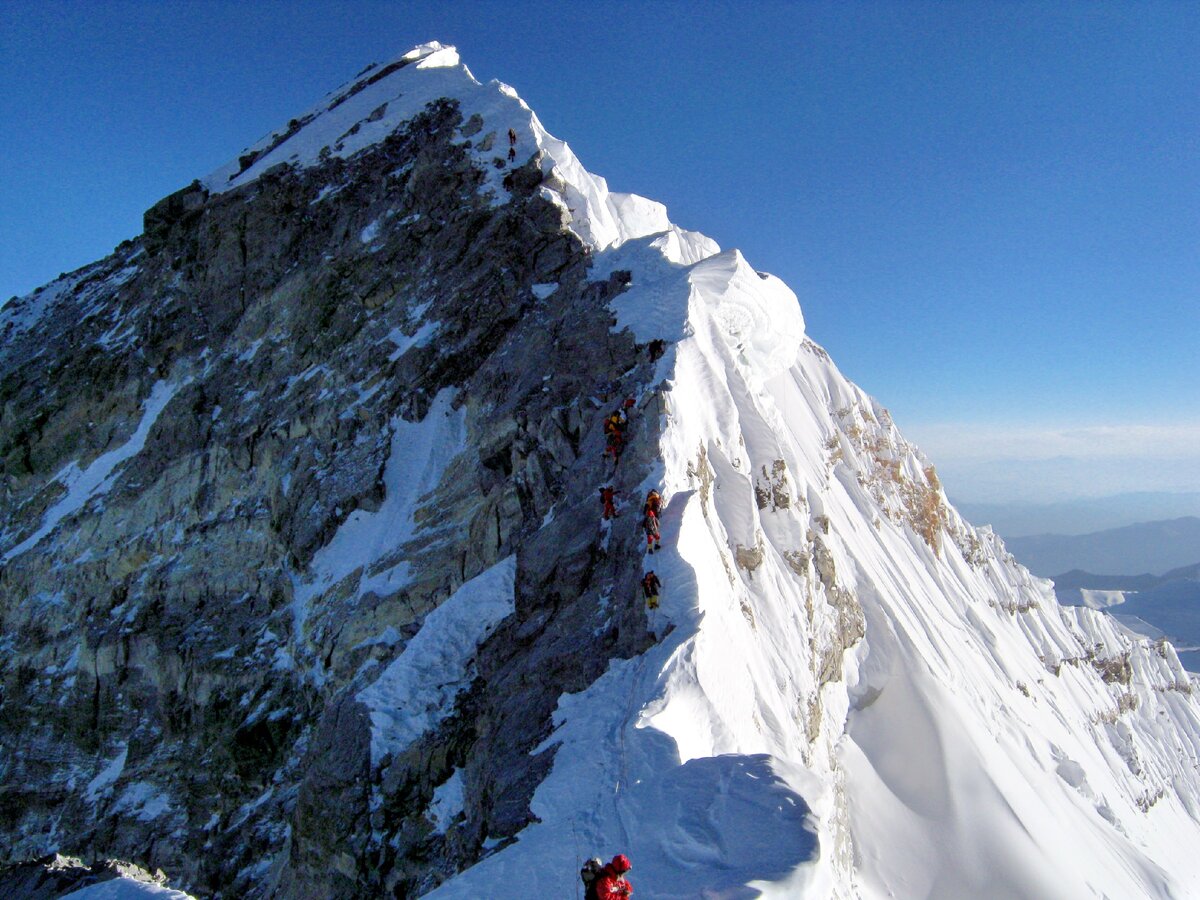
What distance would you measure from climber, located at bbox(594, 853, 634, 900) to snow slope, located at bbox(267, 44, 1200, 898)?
27.1 inches

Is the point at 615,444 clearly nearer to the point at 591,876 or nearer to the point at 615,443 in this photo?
the point at 615,443

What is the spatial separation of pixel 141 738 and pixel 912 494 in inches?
1360

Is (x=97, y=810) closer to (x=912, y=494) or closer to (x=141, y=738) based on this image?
(x=141, y=738)

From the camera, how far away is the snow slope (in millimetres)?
8531

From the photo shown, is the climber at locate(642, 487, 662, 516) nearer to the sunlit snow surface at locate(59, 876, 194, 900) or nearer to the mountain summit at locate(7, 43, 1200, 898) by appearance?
the mountain summit at locate(7, 43, 1200, 898)

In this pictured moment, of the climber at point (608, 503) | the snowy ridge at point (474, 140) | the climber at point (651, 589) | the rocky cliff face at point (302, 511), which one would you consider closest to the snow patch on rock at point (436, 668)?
the rocky cliff face at point (302, 511)

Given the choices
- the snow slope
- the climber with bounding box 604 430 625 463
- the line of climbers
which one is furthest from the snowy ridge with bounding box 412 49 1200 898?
the climber with bounding box 604 430 625 463

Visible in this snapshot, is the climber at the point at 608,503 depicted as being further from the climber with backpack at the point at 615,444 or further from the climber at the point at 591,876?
the climber at the point at 591,876

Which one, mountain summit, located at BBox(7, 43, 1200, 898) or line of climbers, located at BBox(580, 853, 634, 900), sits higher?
mountain summit, located at BBox(7, 43, 1200, 898)

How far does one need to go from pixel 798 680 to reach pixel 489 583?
7.06 m

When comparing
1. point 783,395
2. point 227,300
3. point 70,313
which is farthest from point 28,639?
point 783,395

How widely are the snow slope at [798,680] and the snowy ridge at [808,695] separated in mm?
63

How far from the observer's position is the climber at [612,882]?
648cm

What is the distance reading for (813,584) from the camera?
66.7 ft
